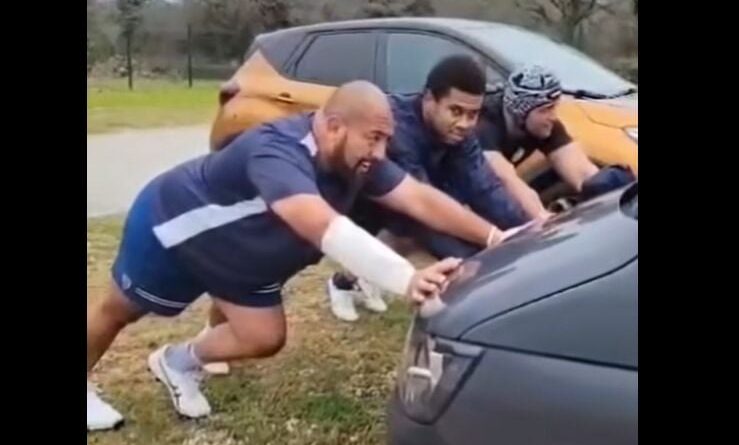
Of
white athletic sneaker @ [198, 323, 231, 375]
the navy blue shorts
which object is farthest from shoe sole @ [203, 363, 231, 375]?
the navy blue shorts

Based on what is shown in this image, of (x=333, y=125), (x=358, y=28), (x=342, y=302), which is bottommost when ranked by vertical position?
(x=342, y=302)

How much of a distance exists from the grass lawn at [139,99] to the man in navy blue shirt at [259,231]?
0.35 ft

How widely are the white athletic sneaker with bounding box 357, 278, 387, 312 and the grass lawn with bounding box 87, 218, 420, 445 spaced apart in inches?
0.9

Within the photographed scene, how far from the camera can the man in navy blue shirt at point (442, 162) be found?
2.77 metres

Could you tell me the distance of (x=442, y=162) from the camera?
2.81m

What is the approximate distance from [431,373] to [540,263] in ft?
1.15

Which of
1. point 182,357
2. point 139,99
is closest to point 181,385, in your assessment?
point 182,357

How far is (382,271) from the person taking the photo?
9.05 ft

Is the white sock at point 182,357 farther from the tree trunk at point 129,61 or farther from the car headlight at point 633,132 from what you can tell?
the car headlight at point 633,132

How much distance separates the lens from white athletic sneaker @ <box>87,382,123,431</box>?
2.83 metres

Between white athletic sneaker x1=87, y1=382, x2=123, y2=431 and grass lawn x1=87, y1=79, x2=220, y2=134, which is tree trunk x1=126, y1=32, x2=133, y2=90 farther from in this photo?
white athletic sneaker x1=87, y1=382, x2=123, y2=431

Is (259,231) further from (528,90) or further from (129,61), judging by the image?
(528,90)

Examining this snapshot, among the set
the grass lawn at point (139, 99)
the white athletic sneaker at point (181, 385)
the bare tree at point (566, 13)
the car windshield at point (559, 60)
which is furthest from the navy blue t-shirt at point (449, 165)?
the white athletic sneaker at point (181, 385)
